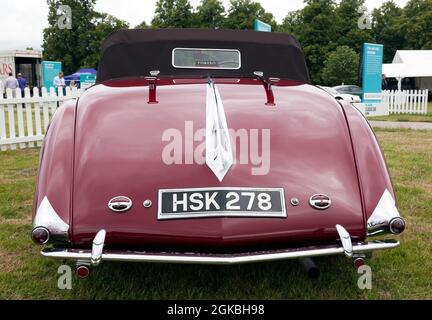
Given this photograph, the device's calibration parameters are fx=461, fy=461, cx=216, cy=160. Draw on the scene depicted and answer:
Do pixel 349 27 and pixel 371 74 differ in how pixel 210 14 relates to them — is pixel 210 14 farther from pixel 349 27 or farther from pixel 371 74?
pixel 371 74

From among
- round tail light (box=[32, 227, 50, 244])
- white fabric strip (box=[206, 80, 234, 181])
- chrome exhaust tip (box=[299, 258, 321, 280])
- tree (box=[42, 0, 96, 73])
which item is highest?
tree (box=[42, 0, 96, 73])

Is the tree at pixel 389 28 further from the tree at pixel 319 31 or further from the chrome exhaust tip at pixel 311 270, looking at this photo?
the chrome exhaust tip at pixel 311 270

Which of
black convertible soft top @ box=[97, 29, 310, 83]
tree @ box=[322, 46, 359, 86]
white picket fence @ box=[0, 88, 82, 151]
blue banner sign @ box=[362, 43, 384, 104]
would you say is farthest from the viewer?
tree @ box=[322, 46, 359, 86]

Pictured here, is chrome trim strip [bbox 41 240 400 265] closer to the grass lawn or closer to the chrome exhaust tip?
the chrome exhaust tip

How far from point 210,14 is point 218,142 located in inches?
1840

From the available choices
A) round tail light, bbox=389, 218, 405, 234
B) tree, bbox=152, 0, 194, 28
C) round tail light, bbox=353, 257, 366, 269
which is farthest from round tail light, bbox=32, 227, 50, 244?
tree, bbox=152, 0, 194, 28

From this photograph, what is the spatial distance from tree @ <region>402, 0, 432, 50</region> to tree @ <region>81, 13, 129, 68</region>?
29082 mm

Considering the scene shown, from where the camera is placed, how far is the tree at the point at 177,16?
45.9 metres

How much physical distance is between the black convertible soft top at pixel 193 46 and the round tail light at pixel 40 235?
1.67m

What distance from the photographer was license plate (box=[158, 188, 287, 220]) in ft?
6.75

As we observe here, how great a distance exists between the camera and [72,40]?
51.4 m

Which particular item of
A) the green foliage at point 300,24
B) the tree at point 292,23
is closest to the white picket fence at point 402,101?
the green foliage at point 300,24

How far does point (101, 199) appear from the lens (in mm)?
2148
